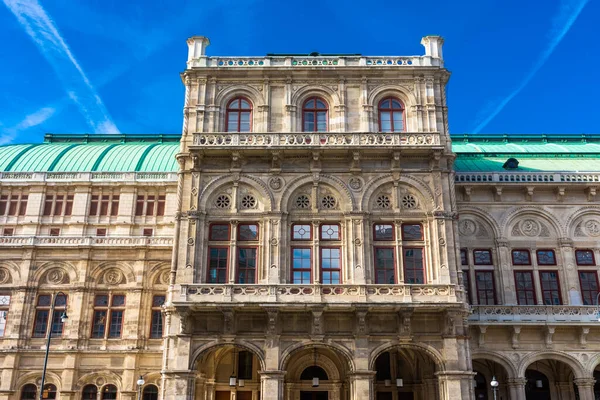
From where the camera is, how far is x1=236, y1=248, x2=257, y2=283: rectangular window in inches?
1219

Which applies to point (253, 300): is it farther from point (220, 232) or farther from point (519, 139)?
point (519, 139)

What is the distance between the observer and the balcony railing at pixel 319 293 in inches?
1153

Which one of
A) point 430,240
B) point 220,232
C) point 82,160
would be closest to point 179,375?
point 220,232

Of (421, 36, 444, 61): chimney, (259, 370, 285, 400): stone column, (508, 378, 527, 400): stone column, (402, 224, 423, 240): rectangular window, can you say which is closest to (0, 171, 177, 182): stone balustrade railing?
(402, 224, 423, 240): rectangular window

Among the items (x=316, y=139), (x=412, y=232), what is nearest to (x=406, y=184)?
(x=412, y=232)

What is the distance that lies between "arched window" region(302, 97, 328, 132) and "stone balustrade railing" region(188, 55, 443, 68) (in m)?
2.23

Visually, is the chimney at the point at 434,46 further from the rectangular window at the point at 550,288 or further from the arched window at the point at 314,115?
the rectangular window at the point at 550,288

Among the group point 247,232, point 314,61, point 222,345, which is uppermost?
point 314,61

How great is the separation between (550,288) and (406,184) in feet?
38.8

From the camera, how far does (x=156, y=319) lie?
3891 cm

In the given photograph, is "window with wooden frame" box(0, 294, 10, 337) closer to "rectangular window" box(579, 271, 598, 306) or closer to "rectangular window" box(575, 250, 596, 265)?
"rectangular window" box(579, 271, 598, 306)

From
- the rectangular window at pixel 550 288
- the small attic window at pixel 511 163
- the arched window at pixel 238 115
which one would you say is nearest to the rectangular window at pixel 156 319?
the arched window at pixel 238 115

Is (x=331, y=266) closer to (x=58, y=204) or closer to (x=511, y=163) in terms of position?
(x=511, y=163)

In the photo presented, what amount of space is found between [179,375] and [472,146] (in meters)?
28.7
